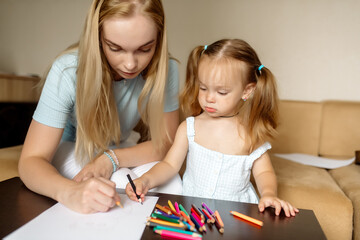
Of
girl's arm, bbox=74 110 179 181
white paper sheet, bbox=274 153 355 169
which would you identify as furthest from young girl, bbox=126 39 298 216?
white paper sheet, bbox=274 153 355 169

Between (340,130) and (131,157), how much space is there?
1567mm

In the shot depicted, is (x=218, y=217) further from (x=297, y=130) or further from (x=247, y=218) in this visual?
(x=297, y=130)

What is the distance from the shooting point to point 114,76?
1168 millimetres

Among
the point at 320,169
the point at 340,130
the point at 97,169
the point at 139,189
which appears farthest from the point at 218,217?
the point at 340,130

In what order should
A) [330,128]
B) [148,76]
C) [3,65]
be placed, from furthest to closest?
1. [3,65]
2. [330,128]
3. [148,76]

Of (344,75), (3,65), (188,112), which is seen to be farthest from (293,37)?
(3,65)

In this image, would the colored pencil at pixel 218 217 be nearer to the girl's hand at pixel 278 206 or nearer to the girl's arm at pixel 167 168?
the girl's hand at pixel 278 206

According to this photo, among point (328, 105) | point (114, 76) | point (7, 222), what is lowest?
point (328, 105)

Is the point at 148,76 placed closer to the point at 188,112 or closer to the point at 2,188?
the point at 188,112

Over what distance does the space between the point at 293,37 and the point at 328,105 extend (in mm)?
530

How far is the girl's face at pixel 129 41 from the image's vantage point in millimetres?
910

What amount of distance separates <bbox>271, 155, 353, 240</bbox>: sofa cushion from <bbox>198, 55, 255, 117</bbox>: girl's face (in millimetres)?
566

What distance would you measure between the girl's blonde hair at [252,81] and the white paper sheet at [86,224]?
54 cm

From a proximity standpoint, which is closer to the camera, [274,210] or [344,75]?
[274,210]
